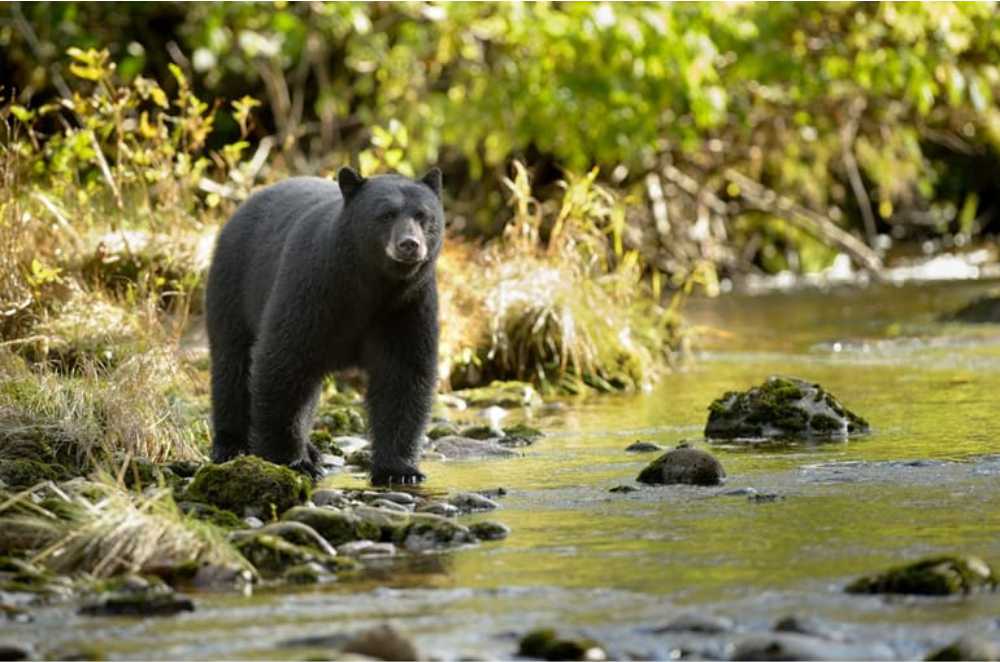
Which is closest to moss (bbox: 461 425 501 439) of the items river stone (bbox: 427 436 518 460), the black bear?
river stone (bbox: 427 436 518 460)

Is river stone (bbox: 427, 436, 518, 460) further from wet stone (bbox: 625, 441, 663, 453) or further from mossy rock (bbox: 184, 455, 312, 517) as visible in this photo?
mossy rock (bbox: 184, 455, 312, 517)

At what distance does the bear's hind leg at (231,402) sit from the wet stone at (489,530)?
8.75ft

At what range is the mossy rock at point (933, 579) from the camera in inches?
209

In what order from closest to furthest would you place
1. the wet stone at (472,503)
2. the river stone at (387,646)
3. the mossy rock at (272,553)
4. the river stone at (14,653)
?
the river stone at (387,646)
the river stone at (14,653)
the mossy rock at (272,553)
the wet stone at (472,503)

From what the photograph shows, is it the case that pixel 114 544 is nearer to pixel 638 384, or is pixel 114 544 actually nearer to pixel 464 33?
pixel 638 384

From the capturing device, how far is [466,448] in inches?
362

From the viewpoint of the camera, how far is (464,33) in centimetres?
1894

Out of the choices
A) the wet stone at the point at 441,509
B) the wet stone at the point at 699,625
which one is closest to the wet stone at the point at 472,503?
the wet stone at the point at 441,509

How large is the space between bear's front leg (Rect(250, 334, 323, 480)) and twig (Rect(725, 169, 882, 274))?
13.9 metres

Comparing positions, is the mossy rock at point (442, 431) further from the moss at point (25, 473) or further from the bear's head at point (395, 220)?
the moss at point (25, 473)

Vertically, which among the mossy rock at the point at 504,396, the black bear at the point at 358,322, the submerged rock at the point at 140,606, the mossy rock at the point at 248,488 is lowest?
the submerged rock at the point at 140,606

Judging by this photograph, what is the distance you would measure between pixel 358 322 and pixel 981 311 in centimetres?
960

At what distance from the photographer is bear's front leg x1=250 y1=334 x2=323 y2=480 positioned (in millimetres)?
8133

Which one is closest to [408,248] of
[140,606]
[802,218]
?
[140,606]
